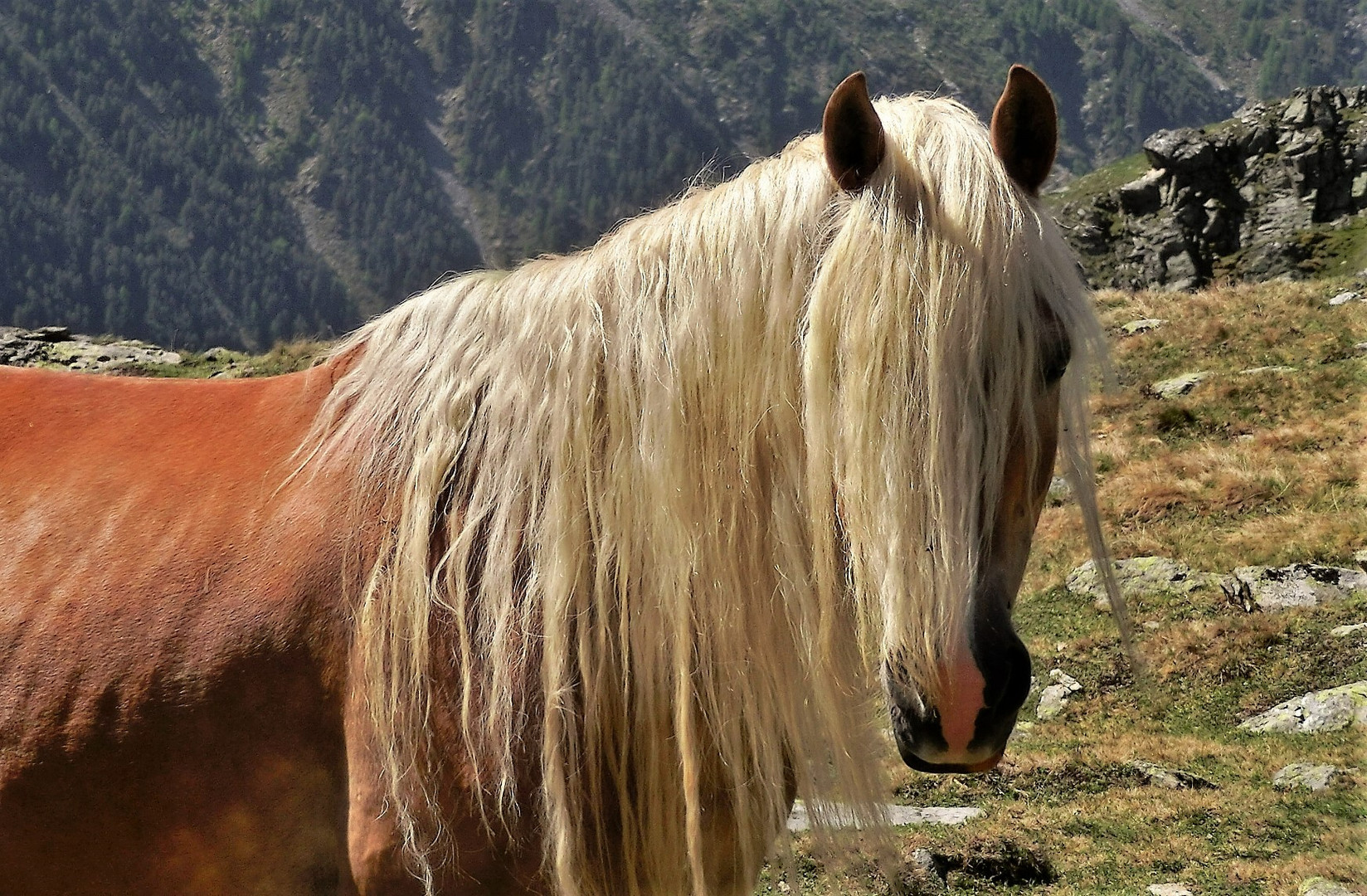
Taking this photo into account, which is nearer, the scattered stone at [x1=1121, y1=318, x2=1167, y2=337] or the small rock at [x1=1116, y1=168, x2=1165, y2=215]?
the scattered stone at [x1=1121, y1=318, x2=1167, y2=337]

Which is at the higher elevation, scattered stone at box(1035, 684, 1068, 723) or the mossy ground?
the mossy ground

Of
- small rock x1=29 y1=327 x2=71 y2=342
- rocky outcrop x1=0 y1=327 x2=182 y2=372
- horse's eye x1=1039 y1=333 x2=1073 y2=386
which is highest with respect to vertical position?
horse's eye x1=1039 y1=333 x2=1073 y2=386

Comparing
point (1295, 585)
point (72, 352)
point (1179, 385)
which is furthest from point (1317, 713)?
point (72, 352)

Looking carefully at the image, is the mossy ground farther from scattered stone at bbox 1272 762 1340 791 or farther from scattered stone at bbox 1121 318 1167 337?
scattered stone at bbox 1121 318 1167 337

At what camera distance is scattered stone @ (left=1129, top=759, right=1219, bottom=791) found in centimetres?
639

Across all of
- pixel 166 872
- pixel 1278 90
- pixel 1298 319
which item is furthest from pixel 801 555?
pixel 1278 90

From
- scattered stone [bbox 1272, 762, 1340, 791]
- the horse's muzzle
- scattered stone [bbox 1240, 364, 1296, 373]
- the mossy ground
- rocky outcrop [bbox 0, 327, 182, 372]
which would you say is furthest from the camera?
rocky outcrop [bbox 0, 327, 182, 372]

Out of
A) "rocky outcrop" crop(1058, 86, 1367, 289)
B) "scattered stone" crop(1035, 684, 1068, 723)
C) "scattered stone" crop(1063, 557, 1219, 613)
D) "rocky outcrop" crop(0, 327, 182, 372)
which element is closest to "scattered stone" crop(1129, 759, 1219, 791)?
"scattered stone" crop(1035, 684, 1068, 723)

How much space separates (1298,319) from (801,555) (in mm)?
17622

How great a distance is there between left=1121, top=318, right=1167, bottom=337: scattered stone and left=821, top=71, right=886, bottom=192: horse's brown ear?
17.6 meters

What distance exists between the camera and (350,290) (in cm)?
15350

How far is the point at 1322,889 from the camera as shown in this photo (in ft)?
15.2

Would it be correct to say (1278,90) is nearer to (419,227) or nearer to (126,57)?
(419,227)

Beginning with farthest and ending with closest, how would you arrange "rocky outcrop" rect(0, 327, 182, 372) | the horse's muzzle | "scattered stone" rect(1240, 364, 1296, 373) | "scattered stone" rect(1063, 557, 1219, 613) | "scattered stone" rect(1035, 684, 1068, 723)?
"rocky outcrop" rect(0, 327, 182, 372) → "scattered stone" rect(1240, 364, 1296, 373) → "scattered stone" rect(1063, 557, 1219, 613) → "scattered stone" rect(1035, 684, 1068, 723) → the horse's muzzle
